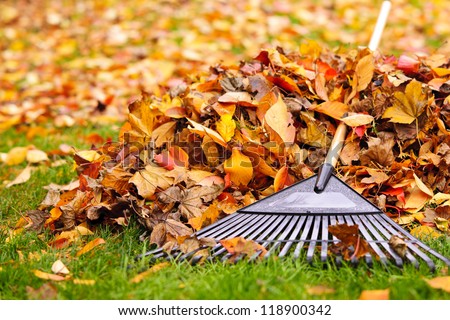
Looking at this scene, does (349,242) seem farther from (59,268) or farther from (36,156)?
(36,156)

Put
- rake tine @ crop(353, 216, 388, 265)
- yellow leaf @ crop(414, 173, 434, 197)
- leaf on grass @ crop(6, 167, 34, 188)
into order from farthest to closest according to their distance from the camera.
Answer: leaf on grass @ crop(6, 167, 34, 188)
yellow leaf @ crop(414, 173, 434, 197)
rake tine @ crop(353, 216, 388, 265)

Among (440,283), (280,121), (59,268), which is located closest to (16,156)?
(59,268)

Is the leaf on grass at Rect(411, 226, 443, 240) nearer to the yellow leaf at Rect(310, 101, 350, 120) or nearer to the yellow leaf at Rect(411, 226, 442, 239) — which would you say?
the yellow leaf at Rect(411, 226, 442, 239)

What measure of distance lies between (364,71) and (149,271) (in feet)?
4.33

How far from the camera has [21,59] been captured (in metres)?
5.25

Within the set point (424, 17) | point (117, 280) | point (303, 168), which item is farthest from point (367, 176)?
point (424, 17)

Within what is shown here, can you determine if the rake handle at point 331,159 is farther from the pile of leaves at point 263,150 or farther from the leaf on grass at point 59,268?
the leaf on grass at point 59,268

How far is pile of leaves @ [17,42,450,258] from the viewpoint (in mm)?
2248

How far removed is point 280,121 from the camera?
Answer: 235 cm

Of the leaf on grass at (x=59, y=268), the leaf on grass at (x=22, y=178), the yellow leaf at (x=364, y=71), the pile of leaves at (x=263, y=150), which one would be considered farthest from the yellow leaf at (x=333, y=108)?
the leaf on grass at (x=22, y=178)

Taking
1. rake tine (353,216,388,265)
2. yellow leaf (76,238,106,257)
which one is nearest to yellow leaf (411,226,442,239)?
rake tine (353,216,388,265)

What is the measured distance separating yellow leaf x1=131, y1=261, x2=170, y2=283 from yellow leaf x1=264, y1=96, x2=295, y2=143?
0.74 meters

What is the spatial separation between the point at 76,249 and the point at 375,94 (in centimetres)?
138

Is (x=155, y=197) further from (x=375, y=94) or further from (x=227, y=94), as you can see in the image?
(x=375, y=94)
